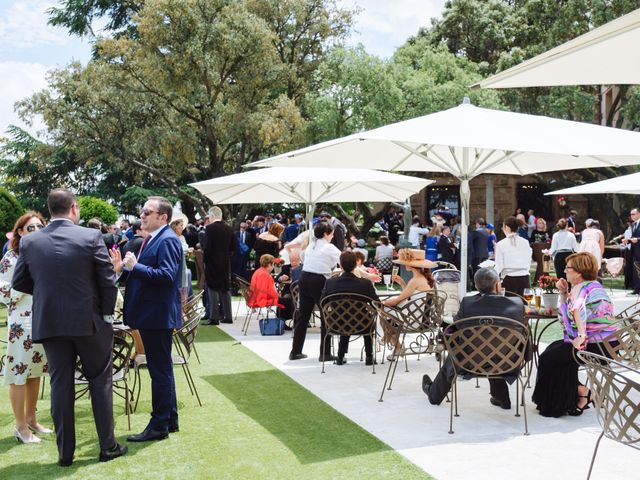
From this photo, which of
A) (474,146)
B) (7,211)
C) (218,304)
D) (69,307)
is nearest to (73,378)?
(69,307)

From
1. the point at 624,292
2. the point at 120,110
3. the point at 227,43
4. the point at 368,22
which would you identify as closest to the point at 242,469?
the point at 624,292

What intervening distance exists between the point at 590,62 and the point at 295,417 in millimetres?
3673

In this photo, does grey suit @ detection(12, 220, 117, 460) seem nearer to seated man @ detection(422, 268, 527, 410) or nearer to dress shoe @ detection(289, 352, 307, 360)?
seated man @ detection(422, 268, 527, 410)

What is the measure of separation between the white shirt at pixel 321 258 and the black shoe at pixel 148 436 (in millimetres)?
3419

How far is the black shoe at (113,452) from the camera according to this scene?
4.96 metres

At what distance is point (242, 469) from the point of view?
4773mm

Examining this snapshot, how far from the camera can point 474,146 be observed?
20.2ft

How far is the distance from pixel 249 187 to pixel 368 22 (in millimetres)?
14145

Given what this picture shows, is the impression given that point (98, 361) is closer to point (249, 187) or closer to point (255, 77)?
point (249, 187)

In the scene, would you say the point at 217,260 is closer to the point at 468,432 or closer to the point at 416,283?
the point at 416,283

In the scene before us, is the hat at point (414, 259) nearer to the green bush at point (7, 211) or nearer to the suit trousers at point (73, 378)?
the suit trousers at point (73, 378)

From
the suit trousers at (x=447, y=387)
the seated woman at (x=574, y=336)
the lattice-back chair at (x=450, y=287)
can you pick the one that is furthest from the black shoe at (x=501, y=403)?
the lattice-back chair at (x=450, y=287)

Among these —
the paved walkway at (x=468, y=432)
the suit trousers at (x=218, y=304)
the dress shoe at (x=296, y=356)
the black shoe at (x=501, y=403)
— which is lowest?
→ the paved walkway at (x=468, y=432)

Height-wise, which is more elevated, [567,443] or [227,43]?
[227,43]
